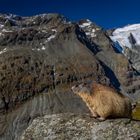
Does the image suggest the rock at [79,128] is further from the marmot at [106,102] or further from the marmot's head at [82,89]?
the marmot's head at [82,89]

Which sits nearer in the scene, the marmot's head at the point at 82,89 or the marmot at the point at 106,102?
the marmot at the point at 106,102

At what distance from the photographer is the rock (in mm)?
16672

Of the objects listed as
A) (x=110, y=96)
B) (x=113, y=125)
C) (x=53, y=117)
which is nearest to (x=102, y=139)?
(x=113, y=125)

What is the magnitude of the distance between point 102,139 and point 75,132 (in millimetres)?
1382

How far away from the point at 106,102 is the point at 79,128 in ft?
5.26

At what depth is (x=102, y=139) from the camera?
17000mm

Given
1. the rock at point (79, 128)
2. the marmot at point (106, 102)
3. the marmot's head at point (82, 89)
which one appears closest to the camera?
the rock at point (79, 128)

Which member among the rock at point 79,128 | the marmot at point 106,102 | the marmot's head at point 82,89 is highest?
the marmot's head at point 82,89

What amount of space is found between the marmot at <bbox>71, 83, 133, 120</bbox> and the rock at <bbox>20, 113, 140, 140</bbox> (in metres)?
0.35

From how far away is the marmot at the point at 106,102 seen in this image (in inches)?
687

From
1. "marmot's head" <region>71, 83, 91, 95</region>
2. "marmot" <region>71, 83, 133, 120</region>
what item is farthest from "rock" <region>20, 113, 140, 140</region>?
"marmot's head" <region>71, 83, 91, 95</region>

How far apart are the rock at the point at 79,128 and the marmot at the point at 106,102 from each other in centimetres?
35

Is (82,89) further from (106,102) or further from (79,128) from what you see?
(79,128)

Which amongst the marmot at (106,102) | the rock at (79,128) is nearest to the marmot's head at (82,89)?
the marmot at (106,102)
